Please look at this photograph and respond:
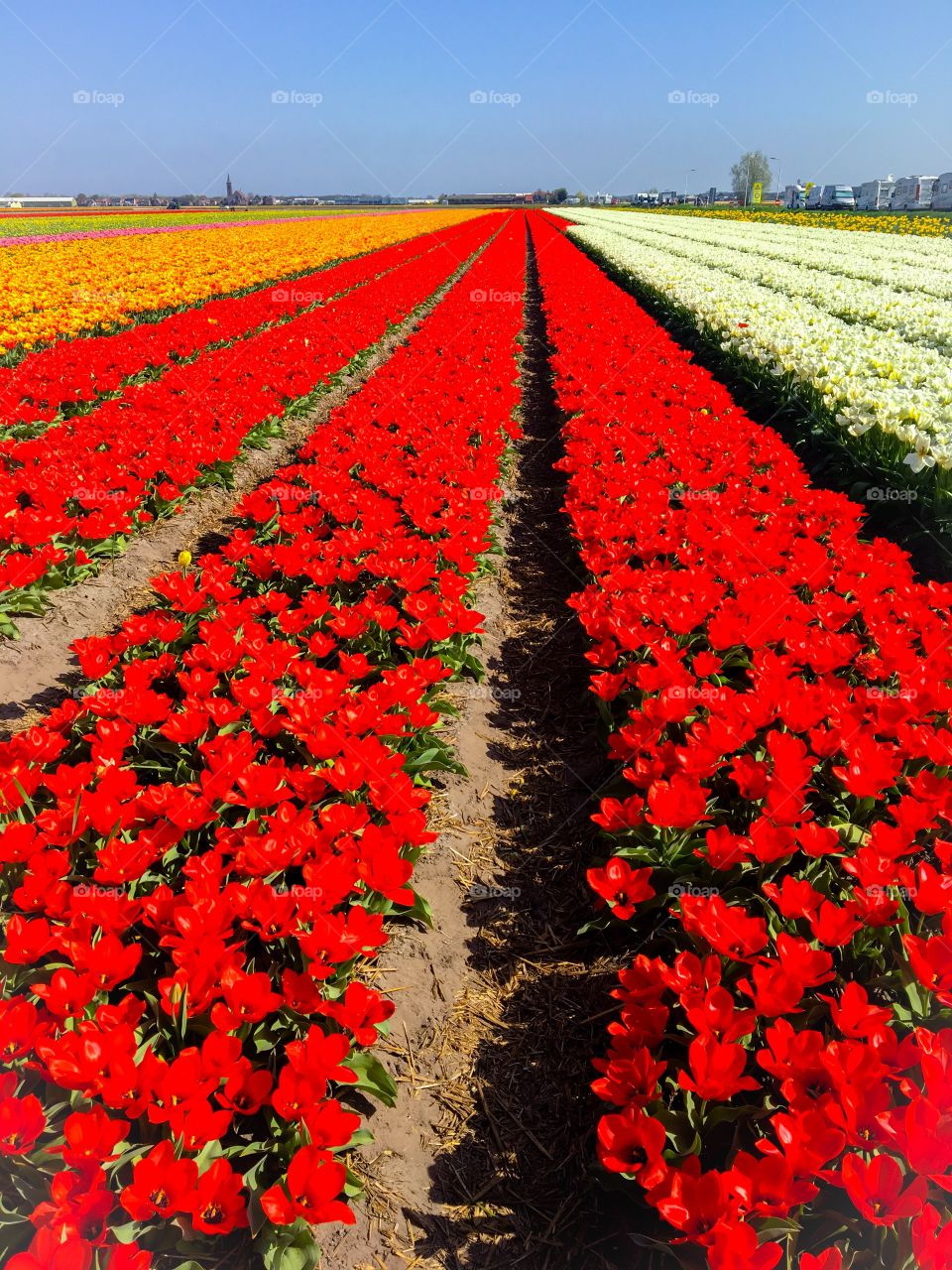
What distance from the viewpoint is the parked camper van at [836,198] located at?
71.8 m

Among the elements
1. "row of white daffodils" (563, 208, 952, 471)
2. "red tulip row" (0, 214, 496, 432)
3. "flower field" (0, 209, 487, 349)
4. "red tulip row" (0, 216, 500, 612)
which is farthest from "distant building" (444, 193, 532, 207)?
"red tulip row" (0, 216, 500, 612)

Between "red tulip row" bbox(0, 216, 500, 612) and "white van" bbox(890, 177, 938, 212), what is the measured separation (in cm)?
8219

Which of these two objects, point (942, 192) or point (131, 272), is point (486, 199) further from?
point (131, 272)

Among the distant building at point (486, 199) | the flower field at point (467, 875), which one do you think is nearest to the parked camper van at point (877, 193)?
the distant building at point (486, 199)

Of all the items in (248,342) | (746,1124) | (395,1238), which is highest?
(248,342)

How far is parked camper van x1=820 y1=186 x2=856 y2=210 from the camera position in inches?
2827

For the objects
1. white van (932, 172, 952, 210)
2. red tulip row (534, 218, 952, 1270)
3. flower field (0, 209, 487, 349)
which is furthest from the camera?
white van (932, 172, 952, 210)

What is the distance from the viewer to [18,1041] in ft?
5.90

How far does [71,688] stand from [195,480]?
298 centimetres

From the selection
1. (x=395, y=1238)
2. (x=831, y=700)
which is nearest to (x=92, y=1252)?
(x=395, y=1238)

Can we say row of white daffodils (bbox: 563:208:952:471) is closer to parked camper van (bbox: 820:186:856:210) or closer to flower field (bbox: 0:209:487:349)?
flower field (bbox: 0:209:487:349)

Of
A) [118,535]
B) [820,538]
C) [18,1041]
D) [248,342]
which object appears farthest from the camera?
[248,342]

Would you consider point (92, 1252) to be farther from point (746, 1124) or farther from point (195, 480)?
point (195, 480)

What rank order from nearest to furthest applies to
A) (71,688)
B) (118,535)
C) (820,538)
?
(71,688)
(820,538)
(118,535)
